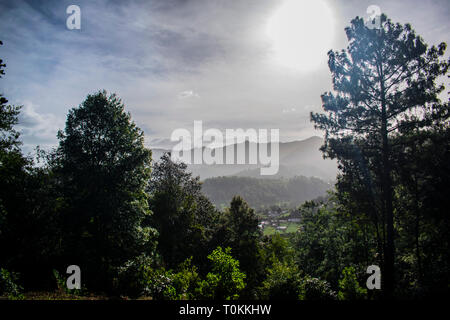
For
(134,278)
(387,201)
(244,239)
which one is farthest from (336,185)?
(134,278)

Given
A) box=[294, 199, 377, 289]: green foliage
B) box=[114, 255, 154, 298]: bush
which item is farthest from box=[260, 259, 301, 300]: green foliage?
box=[294, 199, 377, 289]: green foliage

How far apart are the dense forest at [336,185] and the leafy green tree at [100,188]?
2.6 inches

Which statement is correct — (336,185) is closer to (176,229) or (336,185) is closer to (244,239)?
(244,239)

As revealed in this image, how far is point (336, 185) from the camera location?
1490 cm

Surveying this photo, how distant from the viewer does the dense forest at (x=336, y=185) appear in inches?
422

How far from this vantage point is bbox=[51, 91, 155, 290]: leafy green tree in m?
13.2

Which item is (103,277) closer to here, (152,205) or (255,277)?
(152,205)

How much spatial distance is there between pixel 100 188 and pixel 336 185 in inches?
625

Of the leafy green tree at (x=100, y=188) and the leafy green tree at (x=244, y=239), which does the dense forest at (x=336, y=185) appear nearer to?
the leafy green tree at (x=100, y=188)

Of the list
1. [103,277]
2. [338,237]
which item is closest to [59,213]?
[103,277]

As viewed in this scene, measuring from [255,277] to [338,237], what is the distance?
29.1 ft

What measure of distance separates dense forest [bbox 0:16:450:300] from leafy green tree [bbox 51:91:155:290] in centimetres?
7

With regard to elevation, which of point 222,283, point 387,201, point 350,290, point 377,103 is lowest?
point 350,290

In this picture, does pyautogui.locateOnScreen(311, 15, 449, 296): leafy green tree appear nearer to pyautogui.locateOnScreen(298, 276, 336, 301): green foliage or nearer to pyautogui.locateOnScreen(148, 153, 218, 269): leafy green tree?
pyautogui.locateOnScreen(298, 276, 336, 301): green foliage
